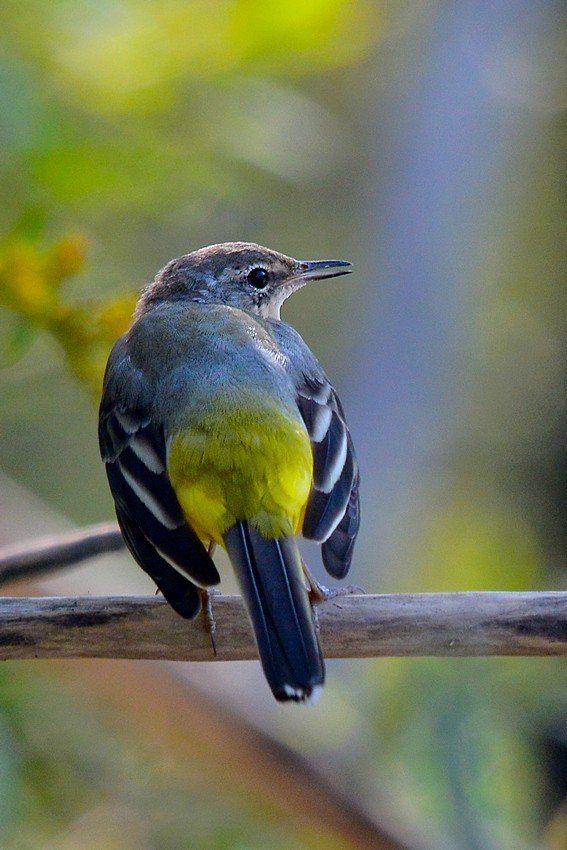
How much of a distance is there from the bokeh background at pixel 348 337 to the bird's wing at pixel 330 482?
0.77 m

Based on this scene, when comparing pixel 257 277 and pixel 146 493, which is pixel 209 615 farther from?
pixel 257 277

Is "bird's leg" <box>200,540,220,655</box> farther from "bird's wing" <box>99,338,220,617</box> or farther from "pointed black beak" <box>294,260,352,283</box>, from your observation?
"pointed black beak" <box>294,260,352,283</box>

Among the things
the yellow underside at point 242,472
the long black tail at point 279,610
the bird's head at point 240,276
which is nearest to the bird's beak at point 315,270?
the bird's head at point 240,276

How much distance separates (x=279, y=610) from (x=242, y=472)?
51cm

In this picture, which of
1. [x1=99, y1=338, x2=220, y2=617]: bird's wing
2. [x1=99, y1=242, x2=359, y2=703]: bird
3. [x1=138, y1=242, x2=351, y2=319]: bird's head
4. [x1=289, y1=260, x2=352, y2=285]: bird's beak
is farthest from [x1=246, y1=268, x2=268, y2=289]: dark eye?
[x1=99, y1=338, x2=220, y2=617]: bird's wing

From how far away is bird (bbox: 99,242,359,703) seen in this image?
9.34 ft

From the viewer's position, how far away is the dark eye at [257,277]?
4.73 meters

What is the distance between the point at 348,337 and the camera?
7016 mm

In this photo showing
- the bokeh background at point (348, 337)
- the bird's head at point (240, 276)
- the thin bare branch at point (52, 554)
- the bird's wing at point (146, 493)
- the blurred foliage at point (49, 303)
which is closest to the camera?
the bird's wing at point (146, 493)

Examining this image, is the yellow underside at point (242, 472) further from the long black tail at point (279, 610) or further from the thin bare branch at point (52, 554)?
the thin bare branch at point (52, 554)

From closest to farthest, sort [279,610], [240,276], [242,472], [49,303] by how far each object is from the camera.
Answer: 1. [279,610]
2. [242,472]
3. [49,303]
4. [240,276]

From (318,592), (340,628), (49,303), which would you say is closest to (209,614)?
(318,592)

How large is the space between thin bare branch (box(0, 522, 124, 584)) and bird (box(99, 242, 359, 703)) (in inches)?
12.6

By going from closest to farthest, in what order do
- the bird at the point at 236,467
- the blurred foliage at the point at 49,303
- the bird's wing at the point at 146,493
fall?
the bird at the point at 236,467 → the bird's wing at the point at 146,493 → the blurred foliage at the point at 49,303
